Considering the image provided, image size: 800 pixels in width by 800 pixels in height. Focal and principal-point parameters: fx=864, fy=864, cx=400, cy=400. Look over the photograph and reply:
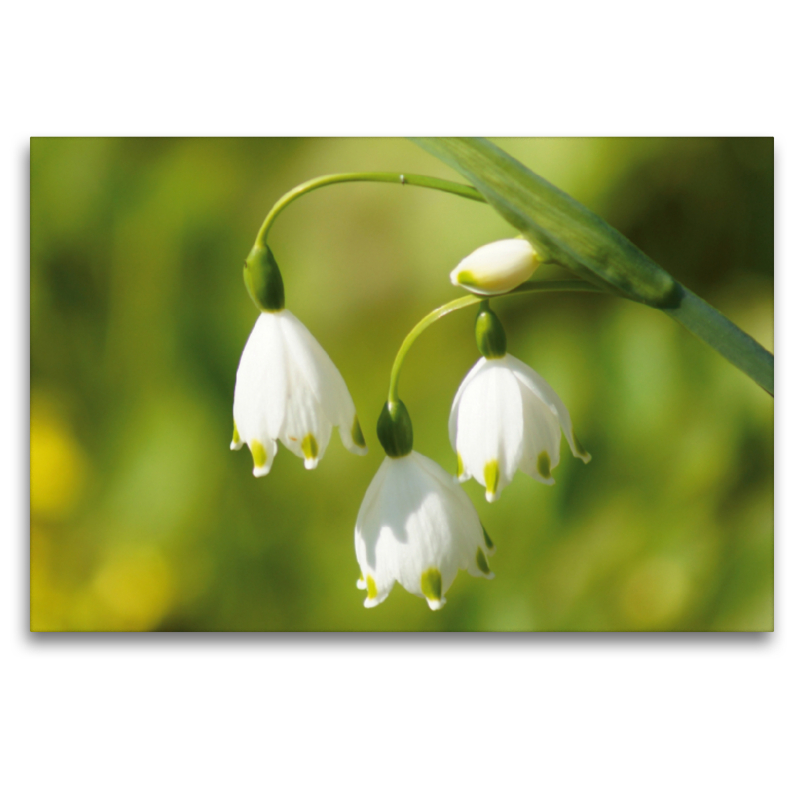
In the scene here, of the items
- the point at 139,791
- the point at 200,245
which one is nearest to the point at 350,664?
the point at 139,791

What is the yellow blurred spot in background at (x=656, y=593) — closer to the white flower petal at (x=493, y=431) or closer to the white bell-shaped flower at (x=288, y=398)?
the white flower petal at (x=493, y=431)

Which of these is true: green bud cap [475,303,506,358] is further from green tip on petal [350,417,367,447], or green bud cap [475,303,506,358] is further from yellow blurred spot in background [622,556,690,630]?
yellow blurred spot in background [622,556,690,630]

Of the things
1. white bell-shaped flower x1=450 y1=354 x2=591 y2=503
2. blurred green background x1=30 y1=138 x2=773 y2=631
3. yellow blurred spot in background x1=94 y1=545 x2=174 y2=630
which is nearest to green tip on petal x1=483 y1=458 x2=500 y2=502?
white bell-shaped flower x1=450 y1=354 x2=591 y2=503
